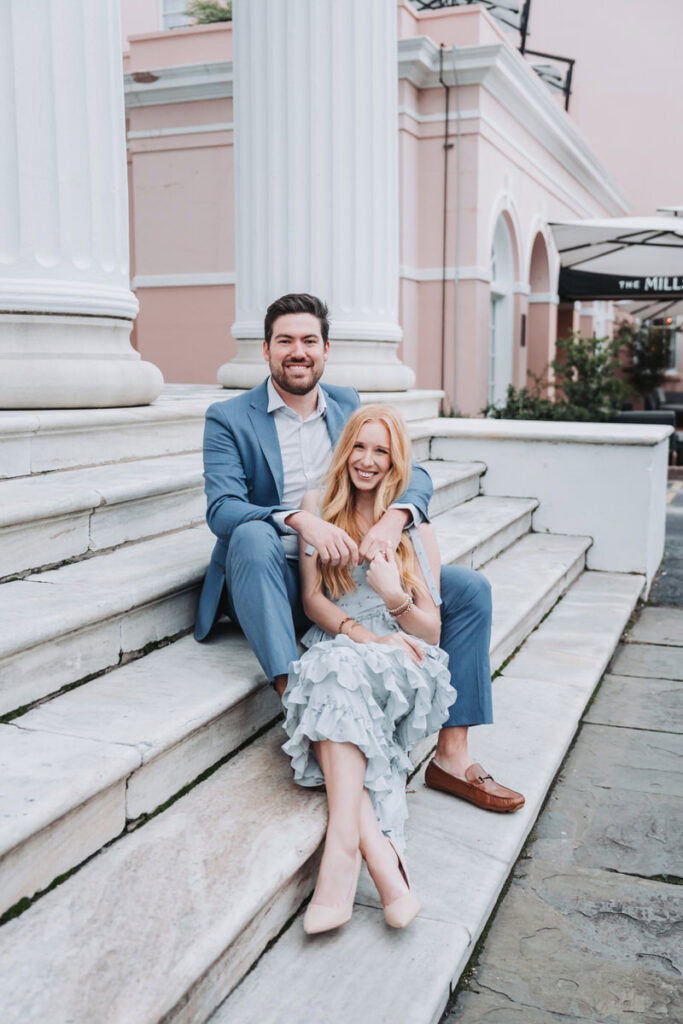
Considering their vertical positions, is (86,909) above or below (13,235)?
below

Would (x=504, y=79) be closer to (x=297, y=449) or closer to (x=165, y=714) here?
(x=297, y=449)

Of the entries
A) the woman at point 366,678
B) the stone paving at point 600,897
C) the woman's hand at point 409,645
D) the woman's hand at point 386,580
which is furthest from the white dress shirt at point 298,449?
the stone paving at point 600,897

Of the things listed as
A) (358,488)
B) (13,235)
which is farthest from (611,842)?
(13,235)

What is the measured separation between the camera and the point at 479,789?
290 cm

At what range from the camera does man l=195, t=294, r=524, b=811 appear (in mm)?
2707

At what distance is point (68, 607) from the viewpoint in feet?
8.70

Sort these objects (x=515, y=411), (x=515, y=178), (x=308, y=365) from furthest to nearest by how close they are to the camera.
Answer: (x=515, y=178) → (x=515, y=411) → (x=308, y=365)

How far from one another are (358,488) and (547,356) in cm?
1215

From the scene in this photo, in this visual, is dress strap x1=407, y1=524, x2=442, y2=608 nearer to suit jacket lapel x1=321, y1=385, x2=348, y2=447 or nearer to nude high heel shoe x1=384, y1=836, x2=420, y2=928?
suit jacket lapel x1=321, y1=385, x2=348, y2=447

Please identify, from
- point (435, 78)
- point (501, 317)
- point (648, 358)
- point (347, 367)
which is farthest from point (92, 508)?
point (648, 358)

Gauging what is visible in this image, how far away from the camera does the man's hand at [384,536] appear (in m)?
2.79

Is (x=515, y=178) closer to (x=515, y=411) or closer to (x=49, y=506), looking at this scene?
(x=515, y=411)

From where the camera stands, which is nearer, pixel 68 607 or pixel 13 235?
pixel 68 607

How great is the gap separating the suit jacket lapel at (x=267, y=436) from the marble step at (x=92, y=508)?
57cm
